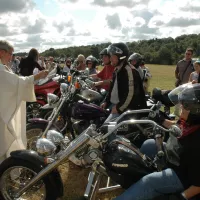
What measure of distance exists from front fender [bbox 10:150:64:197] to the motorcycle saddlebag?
633mm

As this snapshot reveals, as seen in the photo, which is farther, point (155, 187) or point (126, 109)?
point (126, 109)

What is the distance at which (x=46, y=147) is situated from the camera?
280cm

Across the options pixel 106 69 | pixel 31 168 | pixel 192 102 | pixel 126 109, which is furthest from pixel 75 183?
pixel 106 69

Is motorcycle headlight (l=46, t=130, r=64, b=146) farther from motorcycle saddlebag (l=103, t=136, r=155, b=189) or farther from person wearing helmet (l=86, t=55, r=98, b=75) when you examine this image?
person wearing helmet (l=86, t=55, r=98, b=75)

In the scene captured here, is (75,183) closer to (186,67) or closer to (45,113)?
(45,113)

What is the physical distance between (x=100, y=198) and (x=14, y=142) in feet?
4.35

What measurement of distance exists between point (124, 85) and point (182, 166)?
2021 mm

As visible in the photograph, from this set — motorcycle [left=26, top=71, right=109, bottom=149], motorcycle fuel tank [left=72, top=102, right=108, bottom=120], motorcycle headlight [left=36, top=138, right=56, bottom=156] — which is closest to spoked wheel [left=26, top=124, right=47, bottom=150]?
motorcycle [left=26, top=71, right=109, bottom=149]

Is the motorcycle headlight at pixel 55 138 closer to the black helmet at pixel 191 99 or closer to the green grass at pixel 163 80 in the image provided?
the black helmet at pixel 191 99

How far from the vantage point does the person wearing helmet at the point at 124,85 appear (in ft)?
13.5

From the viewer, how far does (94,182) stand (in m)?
2.65

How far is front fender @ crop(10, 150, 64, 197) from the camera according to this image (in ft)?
9.50

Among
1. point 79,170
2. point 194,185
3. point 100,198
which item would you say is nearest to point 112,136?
point 194,185

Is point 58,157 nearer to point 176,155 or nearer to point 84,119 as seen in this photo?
point 176,155
